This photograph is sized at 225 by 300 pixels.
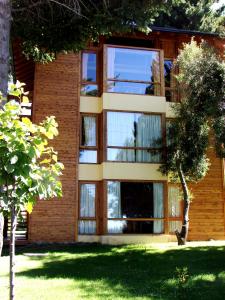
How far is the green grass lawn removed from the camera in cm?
838

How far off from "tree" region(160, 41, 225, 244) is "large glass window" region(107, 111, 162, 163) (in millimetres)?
702

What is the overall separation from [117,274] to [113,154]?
740 cm

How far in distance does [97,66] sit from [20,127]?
14170 millimetres

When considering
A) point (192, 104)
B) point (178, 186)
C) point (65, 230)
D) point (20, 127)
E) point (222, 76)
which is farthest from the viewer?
point (178, 186)

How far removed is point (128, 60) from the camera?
18250 millimetres

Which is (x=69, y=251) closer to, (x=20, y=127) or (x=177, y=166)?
(x=177, y=166)

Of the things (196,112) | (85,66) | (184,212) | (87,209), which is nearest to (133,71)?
(85,66)

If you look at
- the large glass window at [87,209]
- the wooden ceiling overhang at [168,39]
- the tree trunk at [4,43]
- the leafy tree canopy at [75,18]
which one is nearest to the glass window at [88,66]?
the wooden ceiling overhang at [168,39]

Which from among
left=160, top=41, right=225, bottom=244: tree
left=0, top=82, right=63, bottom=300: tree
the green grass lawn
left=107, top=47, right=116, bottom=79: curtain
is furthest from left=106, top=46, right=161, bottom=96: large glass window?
left=0, top=82, right=63, bottom=300: tree

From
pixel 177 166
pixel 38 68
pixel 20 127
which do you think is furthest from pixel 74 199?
pixel 20 127

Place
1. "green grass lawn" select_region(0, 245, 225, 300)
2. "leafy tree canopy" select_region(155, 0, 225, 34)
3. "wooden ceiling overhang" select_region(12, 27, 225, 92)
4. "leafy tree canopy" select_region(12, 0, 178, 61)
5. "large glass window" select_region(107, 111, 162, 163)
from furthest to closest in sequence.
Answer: "leafy tree canopy" select_region(155, 0, 225, 34), "wooden ceiling overhang" select_region(12, 27, 225, 92), "large glass window" select_region(107, 111, 162, 163), "leafy tree canopy" select_region(12, 0, 178, 61), "green grass lawn" select_region(0, 245, 225, 300)

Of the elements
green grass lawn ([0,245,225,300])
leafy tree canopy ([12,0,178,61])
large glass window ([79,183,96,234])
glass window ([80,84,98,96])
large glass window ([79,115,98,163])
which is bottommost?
green grass lawn ([0,245,225,300])

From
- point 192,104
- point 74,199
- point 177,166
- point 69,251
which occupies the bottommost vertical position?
point 69,251

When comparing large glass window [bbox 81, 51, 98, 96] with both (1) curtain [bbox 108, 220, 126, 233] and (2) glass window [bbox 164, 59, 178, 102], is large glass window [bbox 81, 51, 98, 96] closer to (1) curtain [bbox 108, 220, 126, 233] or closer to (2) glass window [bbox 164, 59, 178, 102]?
(2) glass window [bbox 164, 59, 178, 102]
